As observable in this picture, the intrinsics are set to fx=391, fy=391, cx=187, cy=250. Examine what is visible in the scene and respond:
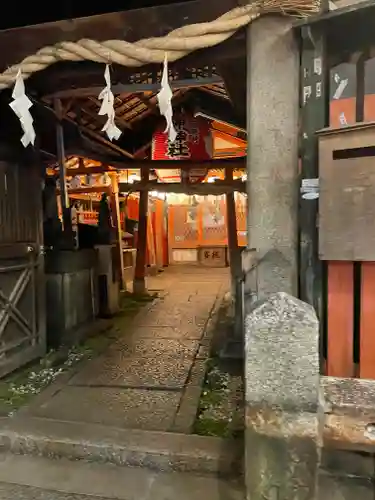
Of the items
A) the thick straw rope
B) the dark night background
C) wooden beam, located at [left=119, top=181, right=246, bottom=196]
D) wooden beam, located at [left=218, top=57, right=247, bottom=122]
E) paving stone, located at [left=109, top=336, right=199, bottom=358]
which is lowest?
paving stone, located at [left=109, top=336, right=199, bottom=358]

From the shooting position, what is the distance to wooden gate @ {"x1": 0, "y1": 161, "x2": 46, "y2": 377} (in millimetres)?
5207

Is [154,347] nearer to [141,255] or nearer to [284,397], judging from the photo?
[284,397]

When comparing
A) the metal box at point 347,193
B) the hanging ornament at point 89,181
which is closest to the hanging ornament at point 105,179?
the hanging ornament at point 89,181

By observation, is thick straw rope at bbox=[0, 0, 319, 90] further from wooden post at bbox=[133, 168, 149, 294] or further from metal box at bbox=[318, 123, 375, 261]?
wooden post at bbox=[133, 168, 149, 294]

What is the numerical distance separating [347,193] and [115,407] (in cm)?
330

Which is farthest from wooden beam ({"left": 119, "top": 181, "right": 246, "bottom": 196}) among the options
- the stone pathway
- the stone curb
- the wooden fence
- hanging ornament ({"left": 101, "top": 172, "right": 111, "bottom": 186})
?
the wooden fence

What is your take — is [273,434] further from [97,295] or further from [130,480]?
[97,295]

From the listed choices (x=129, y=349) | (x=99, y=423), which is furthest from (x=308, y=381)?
(x=129, y=349)

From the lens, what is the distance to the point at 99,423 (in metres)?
3.91

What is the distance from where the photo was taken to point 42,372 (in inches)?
216

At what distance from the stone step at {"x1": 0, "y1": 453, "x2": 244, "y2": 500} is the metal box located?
78.1 inches

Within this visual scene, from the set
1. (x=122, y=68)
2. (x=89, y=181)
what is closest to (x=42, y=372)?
(x=122, y=68)

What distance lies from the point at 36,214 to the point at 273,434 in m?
4.76

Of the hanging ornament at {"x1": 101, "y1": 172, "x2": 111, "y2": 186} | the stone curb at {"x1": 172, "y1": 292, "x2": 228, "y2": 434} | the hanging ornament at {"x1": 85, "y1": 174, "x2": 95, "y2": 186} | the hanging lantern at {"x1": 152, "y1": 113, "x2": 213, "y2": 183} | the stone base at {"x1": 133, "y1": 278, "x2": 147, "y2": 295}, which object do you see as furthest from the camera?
the hanging ornament at {"x1": 85, "y1": 174, "x2": 95, "y2": 186}
